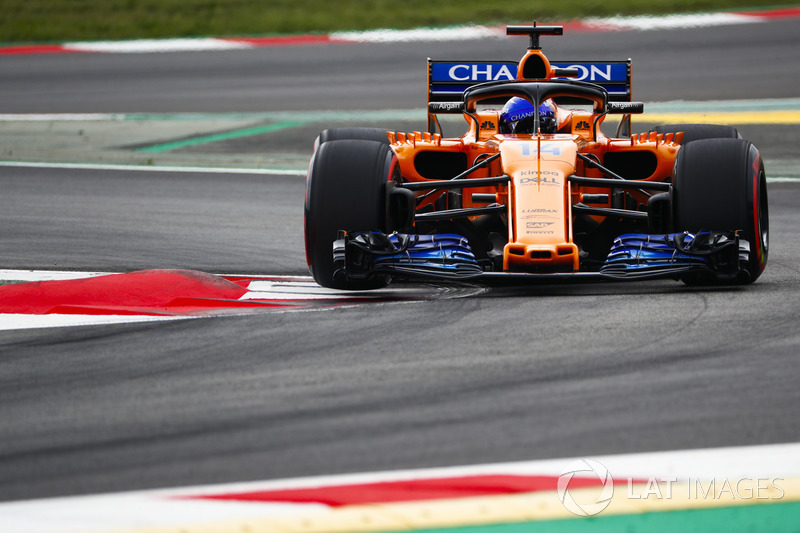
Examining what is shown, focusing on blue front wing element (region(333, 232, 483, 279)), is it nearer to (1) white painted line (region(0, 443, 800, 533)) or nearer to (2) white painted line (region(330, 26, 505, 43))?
(1) white painted line (region(0, 443, 800, 533))

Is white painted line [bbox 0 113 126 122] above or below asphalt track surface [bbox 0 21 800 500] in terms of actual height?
above

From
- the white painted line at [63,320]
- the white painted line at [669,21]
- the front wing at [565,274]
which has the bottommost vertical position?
the white painted line at [63,320]

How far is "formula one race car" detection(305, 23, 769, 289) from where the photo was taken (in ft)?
22.7

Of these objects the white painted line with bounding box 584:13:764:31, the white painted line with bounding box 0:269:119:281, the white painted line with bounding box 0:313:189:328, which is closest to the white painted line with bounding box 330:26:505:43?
the white painted line with bounding box 584:13:764:31

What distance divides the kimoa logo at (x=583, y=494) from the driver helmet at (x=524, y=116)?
4.46 meters

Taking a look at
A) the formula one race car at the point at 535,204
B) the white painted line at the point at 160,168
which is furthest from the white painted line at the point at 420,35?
the formula one race car at the point at 535,204

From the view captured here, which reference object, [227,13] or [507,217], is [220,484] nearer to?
[507,217]

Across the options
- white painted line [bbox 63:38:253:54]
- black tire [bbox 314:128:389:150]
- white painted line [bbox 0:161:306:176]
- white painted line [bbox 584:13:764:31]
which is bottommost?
white painted line [bbox 0:161:306:176]

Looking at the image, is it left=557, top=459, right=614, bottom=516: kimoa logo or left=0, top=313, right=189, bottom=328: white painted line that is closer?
left=557, top=459, right=614, bottom=516: kimoa logo

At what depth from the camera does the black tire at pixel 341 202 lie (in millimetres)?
7273

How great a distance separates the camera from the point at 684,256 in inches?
271

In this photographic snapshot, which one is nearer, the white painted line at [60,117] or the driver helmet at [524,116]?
the driver helmet at [524,116]

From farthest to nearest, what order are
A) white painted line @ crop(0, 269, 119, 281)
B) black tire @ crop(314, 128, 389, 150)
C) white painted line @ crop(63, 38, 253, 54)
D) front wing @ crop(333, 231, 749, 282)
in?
white painted line @ crop(63, 38, 253, 54) → black tire @ crop(314, 128, 389, 150) → white painted line @ crop(0, 269, 119, 281) → front wing @ crop(333, 231, 749, 282)

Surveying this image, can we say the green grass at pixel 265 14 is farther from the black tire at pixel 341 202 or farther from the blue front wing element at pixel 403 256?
the blue front wing element at pixel 403 256
